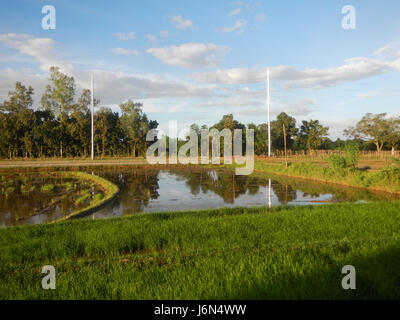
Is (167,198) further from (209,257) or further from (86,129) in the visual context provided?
(86,129)

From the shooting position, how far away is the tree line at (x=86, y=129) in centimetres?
3966

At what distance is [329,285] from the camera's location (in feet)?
10.8

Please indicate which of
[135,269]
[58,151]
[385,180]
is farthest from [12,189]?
[58,151]

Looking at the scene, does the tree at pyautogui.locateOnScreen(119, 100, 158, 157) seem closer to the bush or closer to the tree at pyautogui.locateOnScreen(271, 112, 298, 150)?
the tree at pyautogui.locateOnScreen(271, 112, 298, 150)

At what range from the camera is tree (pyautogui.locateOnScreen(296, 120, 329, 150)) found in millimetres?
47594

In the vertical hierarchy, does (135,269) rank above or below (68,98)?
below

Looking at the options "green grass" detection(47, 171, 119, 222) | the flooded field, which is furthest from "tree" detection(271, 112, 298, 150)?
the flooded field

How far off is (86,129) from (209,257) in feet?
144

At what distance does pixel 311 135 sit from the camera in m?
48.2
